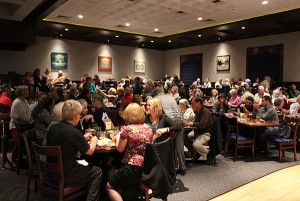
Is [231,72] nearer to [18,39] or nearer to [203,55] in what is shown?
[203,55]

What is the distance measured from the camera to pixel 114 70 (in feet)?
53.7

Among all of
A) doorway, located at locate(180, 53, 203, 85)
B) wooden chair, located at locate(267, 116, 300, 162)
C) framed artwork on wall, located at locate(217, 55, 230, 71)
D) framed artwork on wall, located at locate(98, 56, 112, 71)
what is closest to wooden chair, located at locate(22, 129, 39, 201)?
wooden chair, located at locate(267, 116, 300, 162)

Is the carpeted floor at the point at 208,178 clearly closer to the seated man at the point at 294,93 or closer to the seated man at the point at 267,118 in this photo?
the seated man at the point at 267,118

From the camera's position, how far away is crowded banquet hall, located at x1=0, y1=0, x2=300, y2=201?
278 cm

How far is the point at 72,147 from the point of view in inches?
105

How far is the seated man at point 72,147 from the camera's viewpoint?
2643mm

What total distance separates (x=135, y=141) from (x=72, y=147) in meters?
0.67

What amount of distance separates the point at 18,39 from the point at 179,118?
25.9ft

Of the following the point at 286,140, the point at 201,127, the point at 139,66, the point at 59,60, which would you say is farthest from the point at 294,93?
the point at 59,60

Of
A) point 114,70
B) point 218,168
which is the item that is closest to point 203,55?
point 114,70

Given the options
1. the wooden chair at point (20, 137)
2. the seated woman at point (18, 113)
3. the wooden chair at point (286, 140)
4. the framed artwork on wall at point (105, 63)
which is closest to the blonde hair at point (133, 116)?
the wooden chair at point (20, 137)

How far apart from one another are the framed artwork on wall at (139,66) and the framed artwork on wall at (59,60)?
191 inches

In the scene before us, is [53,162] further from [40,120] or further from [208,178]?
[208,178]

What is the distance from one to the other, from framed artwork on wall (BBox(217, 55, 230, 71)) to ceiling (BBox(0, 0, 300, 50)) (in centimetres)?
107
